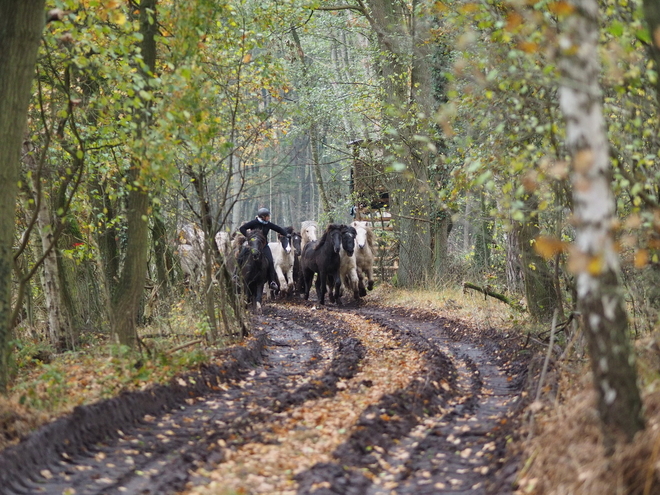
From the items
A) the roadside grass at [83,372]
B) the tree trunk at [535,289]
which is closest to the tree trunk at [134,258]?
the roadside grass at [83,372]

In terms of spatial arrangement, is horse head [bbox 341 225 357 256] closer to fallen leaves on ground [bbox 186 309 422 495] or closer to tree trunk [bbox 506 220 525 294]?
tree trunk [bbox 506 220 525 294]

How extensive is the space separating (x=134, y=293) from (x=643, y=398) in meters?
7.26

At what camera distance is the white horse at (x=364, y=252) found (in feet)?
77.4

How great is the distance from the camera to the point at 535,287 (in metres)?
13.0

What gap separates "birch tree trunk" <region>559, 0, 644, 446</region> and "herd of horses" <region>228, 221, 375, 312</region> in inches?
606

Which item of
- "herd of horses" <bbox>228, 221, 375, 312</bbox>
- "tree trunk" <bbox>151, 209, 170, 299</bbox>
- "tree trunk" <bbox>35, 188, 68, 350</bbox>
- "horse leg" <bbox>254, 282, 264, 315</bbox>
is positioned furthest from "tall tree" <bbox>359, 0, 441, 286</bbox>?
"tree trunk" <bbox>35, 188, 68, 350</bbox>

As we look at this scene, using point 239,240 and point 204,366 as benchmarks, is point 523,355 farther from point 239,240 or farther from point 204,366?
point 239,240

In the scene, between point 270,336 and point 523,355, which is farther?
point 270,336

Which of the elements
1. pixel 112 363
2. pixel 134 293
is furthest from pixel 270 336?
pixel 112 363

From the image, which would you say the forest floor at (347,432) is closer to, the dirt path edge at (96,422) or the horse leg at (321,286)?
the dirt path edge at (96,422)

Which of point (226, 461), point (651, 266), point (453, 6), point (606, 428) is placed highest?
point (453, 6)

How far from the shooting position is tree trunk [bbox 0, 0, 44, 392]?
25.7 feet

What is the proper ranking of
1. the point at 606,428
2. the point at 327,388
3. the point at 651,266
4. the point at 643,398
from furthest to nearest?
the point at 327,388 → the point at 651,266 → the point at 643,398 → the point at 606,428

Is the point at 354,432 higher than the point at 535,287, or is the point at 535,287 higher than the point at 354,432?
the point at 535,287
